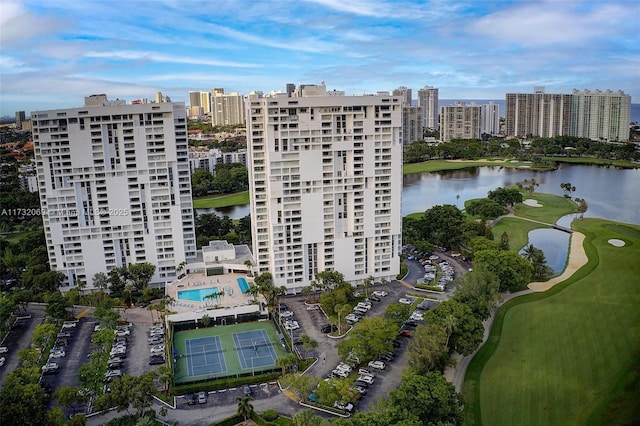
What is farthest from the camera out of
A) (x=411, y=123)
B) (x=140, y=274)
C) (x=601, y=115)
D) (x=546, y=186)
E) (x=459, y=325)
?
(x=411, y=123)

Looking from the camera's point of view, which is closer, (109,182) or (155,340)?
(155,340)

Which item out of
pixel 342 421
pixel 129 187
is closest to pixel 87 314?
pixel 129 187

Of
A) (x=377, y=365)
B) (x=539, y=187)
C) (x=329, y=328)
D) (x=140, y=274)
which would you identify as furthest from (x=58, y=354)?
(x=539, y=187)

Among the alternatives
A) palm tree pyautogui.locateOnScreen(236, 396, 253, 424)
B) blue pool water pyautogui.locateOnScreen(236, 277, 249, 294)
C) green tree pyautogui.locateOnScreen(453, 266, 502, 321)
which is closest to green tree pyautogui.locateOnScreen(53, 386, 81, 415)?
palm tree pyautogui.locateOnScreen(236, 396, 253, 424)

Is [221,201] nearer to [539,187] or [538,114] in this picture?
[539,187]

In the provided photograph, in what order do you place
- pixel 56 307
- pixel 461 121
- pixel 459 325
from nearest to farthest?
1. pixel 459 325
2. pixel 56 307
3. pixel 461 121

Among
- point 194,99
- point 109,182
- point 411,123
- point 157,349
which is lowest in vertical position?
point 157,349

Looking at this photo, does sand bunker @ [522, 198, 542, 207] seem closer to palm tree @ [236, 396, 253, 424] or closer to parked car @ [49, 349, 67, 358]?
palm tree @ [236, 396, 253, 424]
